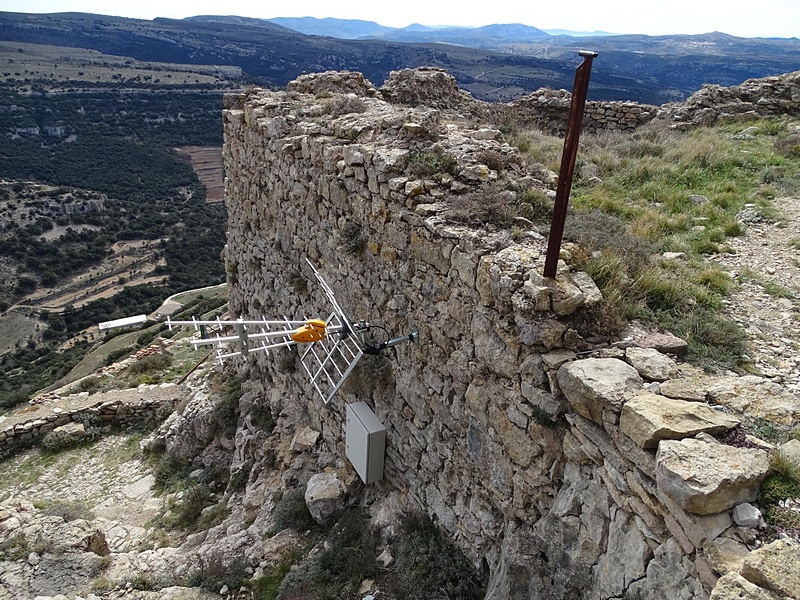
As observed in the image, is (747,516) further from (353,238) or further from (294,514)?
(294,514)

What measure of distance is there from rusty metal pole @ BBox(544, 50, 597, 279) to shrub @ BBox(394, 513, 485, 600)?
8.70 ft

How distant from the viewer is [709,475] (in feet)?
8.07

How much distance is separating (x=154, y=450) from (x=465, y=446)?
7.83 meters

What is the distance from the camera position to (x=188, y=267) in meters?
38.8

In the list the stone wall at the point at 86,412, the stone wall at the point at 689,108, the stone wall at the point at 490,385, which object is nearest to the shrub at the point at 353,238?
the stone wall at the point at 490,385

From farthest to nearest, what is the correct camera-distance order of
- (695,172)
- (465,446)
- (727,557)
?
(695,172), (465,446), (727,557)

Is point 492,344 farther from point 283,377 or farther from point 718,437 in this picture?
point 283,377

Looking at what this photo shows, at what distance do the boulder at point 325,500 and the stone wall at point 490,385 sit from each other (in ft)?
0.77

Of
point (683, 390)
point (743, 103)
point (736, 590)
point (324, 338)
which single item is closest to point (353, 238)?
point (324, 338)

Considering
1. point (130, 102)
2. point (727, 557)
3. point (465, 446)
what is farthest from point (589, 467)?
point (130, 102)

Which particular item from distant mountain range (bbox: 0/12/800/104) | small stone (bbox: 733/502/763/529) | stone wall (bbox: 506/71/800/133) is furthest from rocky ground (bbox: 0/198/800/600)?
distant mountain range (bbox: 0/12/800/104)

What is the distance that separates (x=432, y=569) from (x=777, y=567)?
120 inches

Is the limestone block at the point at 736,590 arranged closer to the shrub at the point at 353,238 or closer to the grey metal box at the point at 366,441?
the grey metal box at the point at 366,441

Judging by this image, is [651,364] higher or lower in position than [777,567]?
higher
